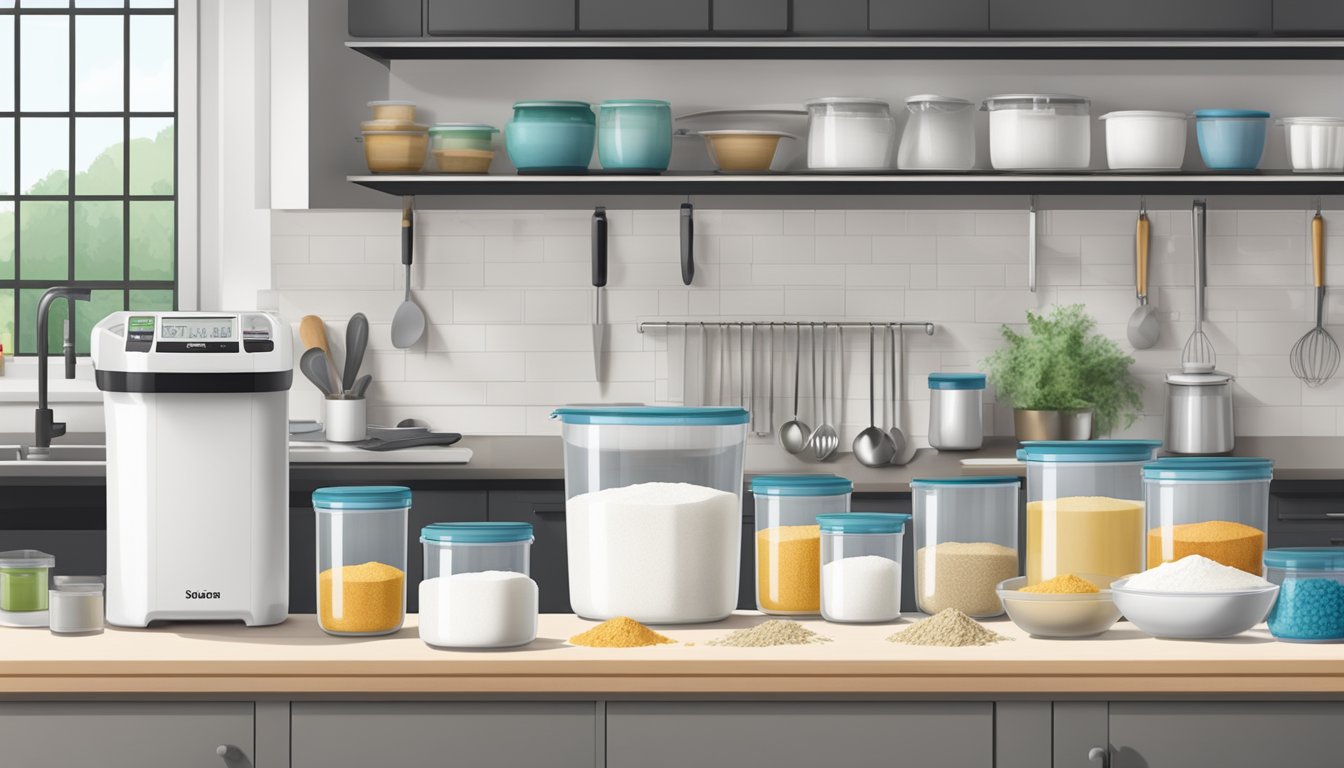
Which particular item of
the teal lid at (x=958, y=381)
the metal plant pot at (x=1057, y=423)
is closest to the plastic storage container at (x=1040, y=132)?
the teal lid at (x=958, y=381)

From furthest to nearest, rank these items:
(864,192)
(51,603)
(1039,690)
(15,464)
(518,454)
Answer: (864,192)
(518,454)
(15,464)
(51,603)
(1039,690)

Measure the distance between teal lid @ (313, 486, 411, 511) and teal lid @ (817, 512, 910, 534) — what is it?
0.62 m

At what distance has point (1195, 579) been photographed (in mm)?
1974

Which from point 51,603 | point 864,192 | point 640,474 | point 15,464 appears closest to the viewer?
point 51,603

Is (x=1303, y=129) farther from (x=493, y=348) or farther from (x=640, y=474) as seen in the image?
(x=640, y=474)

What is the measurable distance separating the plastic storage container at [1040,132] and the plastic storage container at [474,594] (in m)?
2.94

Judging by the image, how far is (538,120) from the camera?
4.50 m

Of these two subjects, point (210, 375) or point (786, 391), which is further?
point (786, 391)

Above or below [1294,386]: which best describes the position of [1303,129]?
above

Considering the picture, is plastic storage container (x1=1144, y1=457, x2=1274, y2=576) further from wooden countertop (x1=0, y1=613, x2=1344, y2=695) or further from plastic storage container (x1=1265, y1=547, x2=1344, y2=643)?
wooden countertop (x1=0, y1=613, x2=1344, y2=695)

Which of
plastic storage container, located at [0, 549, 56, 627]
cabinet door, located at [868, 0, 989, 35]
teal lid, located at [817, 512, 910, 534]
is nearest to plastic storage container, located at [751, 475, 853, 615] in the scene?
teal lid, located at [817, 512, 910, 534]

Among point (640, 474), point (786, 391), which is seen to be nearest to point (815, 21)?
point (786, 391)

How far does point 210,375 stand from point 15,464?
2312 mm

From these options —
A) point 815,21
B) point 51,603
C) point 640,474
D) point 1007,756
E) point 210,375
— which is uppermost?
point 815,21
